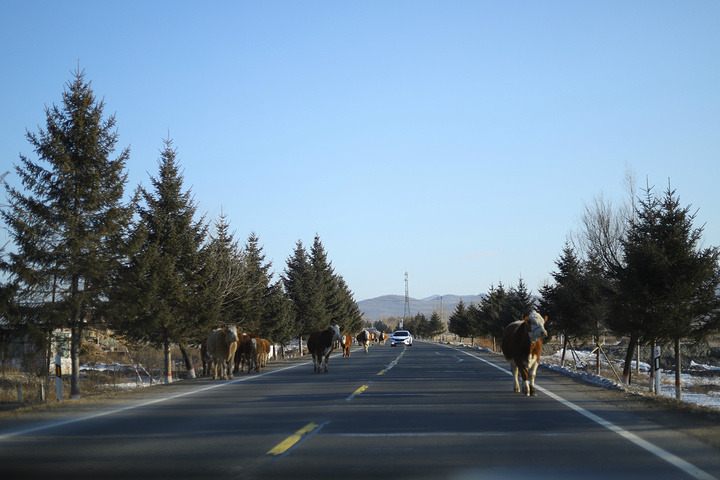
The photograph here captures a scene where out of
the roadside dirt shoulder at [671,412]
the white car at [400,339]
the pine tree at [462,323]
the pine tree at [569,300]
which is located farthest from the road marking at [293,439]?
the pine tree at [462,323]

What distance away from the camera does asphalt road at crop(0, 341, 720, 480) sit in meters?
7.49

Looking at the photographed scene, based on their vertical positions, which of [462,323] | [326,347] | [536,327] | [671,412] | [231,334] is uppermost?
[536,327]

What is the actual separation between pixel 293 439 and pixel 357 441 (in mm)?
927

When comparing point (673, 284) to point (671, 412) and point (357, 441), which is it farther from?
point (357, 441)

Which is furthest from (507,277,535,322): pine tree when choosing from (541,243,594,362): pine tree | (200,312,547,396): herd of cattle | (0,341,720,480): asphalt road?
(0,341,720,480): asphalt road

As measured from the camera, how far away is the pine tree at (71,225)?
65.6 ft

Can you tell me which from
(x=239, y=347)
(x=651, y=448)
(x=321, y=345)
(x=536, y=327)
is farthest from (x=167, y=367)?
(x=651, y=448)

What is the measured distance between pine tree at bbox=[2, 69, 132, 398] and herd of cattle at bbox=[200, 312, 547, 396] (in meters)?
4.97

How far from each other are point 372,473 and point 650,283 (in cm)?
1897

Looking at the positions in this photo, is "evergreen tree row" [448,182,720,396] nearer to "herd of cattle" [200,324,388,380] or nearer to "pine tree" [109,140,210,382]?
"herd of cattle" [200,324,388,380]

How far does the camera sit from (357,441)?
934 centimetres

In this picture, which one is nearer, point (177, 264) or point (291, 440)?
point (291, 440)

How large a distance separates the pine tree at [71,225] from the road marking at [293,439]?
39.4 feet

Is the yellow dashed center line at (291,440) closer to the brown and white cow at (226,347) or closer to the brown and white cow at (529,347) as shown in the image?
the brown and white cow at (529,347)
